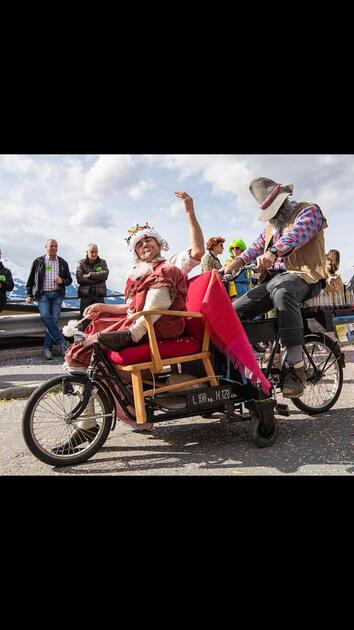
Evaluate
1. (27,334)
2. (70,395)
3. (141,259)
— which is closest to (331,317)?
(141,259)

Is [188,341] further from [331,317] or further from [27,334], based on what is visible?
[27,334]

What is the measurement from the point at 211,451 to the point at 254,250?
6.48ft

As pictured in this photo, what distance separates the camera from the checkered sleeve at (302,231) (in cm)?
399

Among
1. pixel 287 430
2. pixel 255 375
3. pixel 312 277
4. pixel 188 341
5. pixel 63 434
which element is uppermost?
pixel 312 277

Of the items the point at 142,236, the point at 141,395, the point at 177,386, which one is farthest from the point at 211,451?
the point at 142,236

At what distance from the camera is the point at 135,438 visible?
4230mm

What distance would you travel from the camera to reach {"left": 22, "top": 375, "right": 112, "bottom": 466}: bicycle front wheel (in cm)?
333

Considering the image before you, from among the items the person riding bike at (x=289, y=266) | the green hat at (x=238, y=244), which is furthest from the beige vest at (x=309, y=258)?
the green hat at (x=238, y=244)

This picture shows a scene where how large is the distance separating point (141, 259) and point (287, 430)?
1.94 meters

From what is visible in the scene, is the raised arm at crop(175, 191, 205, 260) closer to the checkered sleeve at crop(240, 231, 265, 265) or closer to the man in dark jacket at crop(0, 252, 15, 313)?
the checkered sleeve at crop(240, 231, 265, 265)

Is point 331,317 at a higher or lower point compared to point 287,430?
higher

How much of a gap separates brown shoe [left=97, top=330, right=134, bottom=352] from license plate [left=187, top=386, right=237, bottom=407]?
629 millimetres

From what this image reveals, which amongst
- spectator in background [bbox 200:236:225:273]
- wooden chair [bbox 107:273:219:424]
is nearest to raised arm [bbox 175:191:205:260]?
wooden chair [bbox 107:273:219:424]

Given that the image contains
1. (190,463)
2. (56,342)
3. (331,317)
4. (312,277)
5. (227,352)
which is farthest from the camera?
(56,342)
